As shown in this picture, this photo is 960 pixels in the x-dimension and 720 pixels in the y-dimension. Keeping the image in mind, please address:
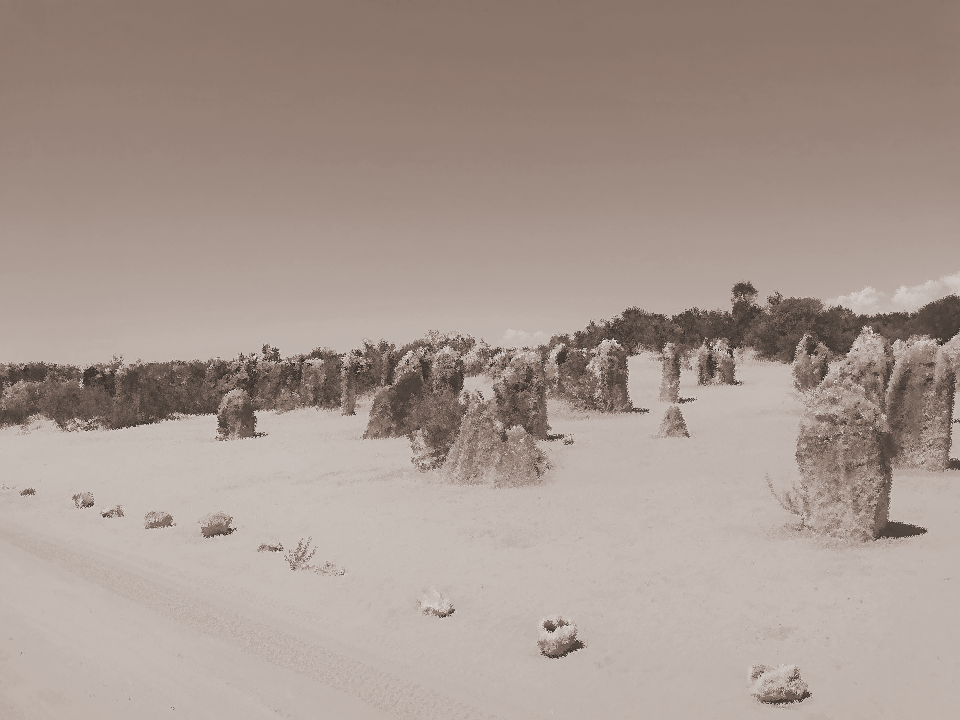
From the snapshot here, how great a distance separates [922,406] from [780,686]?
735cm

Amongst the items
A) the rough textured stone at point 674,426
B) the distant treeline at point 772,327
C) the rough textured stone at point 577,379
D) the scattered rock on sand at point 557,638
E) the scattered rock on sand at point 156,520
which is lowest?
the scattered rock on sand at point 156,520

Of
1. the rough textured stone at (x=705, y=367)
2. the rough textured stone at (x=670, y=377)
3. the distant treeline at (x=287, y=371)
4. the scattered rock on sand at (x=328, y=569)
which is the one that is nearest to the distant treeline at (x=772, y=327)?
the distant treeline at (x=287, y=371)

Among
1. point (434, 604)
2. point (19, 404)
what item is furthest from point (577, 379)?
point (19, 404)

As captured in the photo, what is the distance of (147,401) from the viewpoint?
76.6 feet

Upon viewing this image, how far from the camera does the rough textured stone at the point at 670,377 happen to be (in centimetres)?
1995

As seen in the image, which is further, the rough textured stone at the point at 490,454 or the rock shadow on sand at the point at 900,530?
the rough textured stone at the point at 490,454

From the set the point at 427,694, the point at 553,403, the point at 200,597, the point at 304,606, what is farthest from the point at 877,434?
the point at 553,403

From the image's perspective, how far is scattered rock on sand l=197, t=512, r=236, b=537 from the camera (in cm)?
779

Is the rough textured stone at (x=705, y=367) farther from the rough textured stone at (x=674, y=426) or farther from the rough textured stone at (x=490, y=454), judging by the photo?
the rough textured stone at (x=490, y=454)

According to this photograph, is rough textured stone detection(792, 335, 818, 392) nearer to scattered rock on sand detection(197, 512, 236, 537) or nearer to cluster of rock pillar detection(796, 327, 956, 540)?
cluster of rock pillar detection(796, 327, 956, 540)

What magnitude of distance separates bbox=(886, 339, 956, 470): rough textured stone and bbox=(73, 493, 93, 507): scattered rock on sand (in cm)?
1325

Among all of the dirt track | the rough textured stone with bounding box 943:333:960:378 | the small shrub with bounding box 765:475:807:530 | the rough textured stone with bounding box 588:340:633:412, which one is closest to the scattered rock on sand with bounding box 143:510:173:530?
the dirt track

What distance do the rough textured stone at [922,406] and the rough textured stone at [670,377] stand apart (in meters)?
10.7

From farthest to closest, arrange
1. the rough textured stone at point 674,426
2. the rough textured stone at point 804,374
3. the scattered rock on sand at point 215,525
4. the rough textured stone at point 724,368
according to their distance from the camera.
Result: the rough textured stone at point 724,368 → the rough textured stone at point 804,374 → the rough textured stone at point 674,426 → the scattered rock on sand at point 215,525
